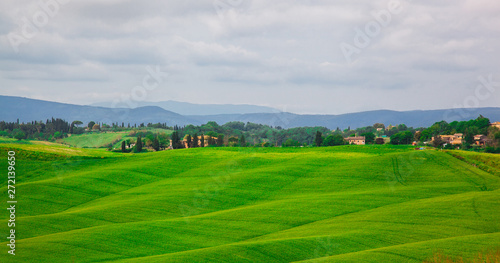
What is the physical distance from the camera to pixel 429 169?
7556cm

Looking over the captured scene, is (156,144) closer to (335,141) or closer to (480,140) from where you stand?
(335,141)

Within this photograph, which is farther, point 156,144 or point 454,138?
point 156,144

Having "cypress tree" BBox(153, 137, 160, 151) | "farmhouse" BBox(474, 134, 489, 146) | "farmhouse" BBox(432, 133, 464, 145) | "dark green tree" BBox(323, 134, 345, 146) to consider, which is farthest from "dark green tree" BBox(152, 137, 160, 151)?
"farmhouse" BBox(474, 134, 489, 146)

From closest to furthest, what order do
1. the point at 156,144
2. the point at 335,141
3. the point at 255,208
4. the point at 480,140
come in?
the point at 255,208 < the point at 480,140 < the point at 335,141 < the point at 156,144

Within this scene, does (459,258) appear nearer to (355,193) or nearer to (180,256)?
(180,256)

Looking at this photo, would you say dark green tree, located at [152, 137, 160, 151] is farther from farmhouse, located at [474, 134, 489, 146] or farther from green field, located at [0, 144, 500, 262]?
farmhouse, located at [474, 134, 489, 146]

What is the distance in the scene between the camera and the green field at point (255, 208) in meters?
33.8

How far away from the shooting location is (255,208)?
52.6m

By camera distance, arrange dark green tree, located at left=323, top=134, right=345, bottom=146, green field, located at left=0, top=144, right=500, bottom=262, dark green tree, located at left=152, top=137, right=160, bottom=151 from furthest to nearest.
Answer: dark green tree, located at left=152, top=137, right=160, bottom=151
dark green tree, located at left=323, top=134, right=345, bottom=146
green field, located at left=0, top=144, right=500, bottom=262

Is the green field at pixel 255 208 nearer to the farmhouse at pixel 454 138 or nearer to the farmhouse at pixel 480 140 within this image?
the farmhouse at pixel 480 140

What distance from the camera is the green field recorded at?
33781 mm

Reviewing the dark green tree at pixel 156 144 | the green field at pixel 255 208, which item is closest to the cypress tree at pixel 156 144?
the dark green tree at pixel 156 144

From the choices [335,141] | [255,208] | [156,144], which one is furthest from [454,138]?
[255,208]

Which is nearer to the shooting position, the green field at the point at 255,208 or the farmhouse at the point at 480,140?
the green field at the point at 255,208
